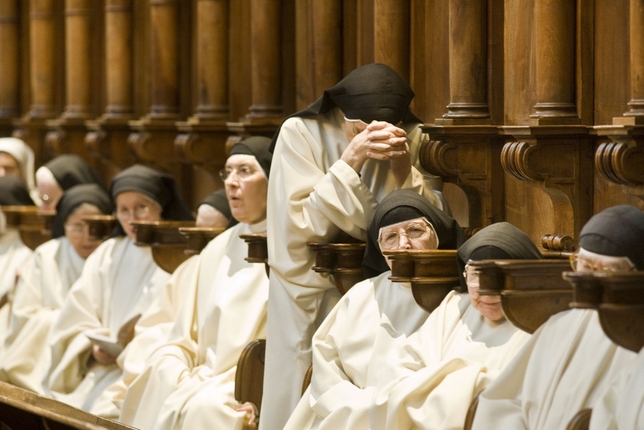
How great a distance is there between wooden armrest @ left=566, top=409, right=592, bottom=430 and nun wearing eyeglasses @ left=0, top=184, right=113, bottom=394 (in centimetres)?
576

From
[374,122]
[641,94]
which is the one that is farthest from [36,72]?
[641,94]

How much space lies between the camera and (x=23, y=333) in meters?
9.81

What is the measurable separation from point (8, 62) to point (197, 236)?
226 inches

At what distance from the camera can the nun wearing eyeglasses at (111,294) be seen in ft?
28.8

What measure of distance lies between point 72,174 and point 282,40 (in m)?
2.54

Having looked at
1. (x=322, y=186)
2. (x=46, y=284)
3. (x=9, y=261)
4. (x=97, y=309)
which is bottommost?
(x=97, y=309)

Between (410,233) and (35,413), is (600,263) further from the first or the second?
(35,413)

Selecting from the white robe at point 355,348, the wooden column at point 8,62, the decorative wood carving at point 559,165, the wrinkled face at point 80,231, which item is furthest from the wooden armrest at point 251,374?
the wooden column at point 8,62

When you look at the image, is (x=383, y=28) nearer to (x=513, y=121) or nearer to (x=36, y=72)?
(x=513, y=121)

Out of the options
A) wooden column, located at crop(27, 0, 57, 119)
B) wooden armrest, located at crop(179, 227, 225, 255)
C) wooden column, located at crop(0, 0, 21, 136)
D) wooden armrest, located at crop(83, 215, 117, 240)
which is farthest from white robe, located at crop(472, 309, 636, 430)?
wooden column, located at crop(0, 0, 21, 136)

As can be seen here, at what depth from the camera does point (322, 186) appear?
21.1 feet

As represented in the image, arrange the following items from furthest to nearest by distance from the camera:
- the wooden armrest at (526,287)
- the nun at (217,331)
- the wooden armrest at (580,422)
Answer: the nun at (217,331) < the wooden armrest at (526,287) < the wooden armrest at (580,422)

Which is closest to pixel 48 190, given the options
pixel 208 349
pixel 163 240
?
pixel 163 240

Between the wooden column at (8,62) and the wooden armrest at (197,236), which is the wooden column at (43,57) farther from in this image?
the wooden armrest at (197,236)
